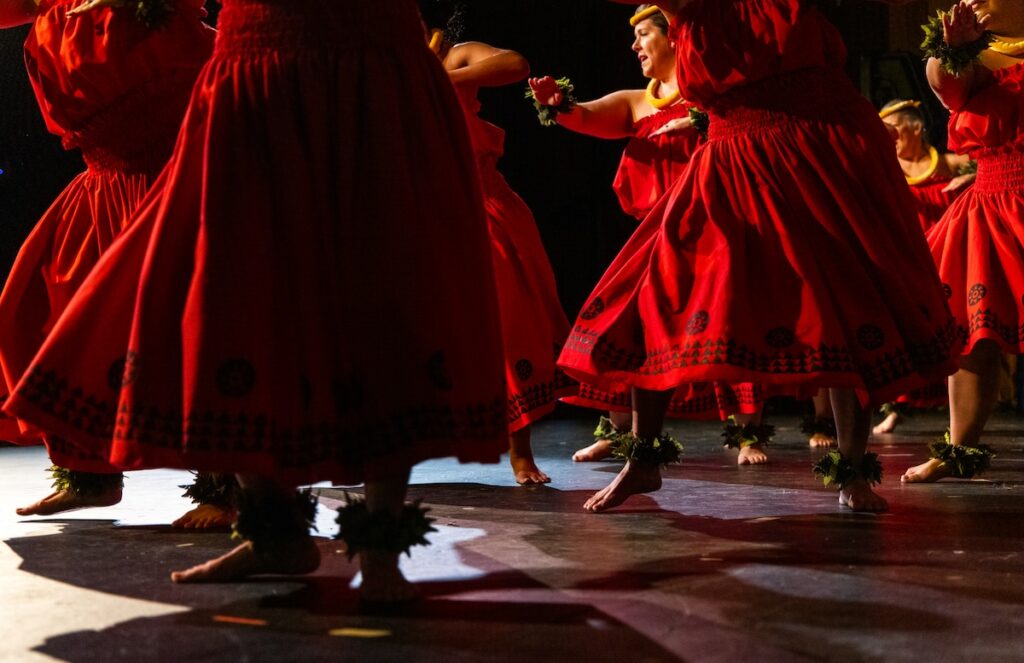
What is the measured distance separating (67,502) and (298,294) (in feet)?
4.80

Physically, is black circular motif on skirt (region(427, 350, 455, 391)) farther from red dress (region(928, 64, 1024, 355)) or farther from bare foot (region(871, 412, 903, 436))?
bare foot (region(871, 412, 903, 436))

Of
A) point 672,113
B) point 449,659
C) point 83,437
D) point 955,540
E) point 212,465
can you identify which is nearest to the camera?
point 449,659

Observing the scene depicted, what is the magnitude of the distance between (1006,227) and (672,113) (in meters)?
1.20

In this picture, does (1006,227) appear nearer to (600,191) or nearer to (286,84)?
(286,84)

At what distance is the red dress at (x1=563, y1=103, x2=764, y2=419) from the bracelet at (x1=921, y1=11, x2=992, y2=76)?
3.01ft

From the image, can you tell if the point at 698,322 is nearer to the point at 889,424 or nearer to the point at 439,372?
the point at 439,372

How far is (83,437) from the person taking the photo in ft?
6.72

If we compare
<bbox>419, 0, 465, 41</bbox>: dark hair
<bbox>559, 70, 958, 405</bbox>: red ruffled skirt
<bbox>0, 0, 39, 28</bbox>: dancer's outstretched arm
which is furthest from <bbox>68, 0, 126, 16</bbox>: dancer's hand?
<bbox>559, 70, 958, 405</bbox>: red ruffled skirt

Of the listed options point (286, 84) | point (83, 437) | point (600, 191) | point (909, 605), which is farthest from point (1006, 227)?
point (600, 191)

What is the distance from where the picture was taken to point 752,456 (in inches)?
172

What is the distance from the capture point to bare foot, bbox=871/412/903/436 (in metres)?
5.75

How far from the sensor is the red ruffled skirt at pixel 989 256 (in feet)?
11.4

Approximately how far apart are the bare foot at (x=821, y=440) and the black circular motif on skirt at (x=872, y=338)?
7.97ft

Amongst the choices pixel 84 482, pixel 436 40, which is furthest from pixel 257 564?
pixel 436 40
